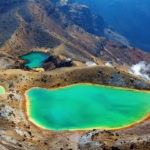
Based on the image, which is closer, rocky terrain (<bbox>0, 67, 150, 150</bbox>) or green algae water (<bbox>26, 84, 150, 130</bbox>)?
rocky terrain (<bbox>0, 67, 150, 150</bbox>)

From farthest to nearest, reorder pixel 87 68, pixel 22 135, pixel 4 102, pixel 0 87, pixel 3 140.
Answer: pixel 87 68 → pixel 0 87 → pixel 4 102 → pixel 22 135 → pixel 3 140

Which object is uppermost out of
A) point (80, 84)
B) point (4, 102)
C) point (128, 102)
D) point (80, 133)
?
point (80, 84)

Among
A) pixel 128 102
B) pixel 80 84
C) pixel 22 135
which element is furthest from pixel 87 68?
pixel 22 135

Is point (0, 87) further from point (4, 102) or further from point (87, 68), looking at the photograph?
point (87, 68)

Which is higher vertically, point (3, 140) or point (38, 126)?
point (38, 126)

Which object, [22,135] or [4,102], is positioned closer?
[22,135]

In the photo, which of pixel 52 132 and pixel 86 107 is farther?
pixel 86 107

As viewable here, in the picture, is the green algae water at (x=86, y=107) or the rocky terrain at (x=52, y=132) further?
the green algae water at (x=86, y=107)

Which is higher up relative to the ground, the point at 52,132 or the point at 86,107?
the point at 86,107
